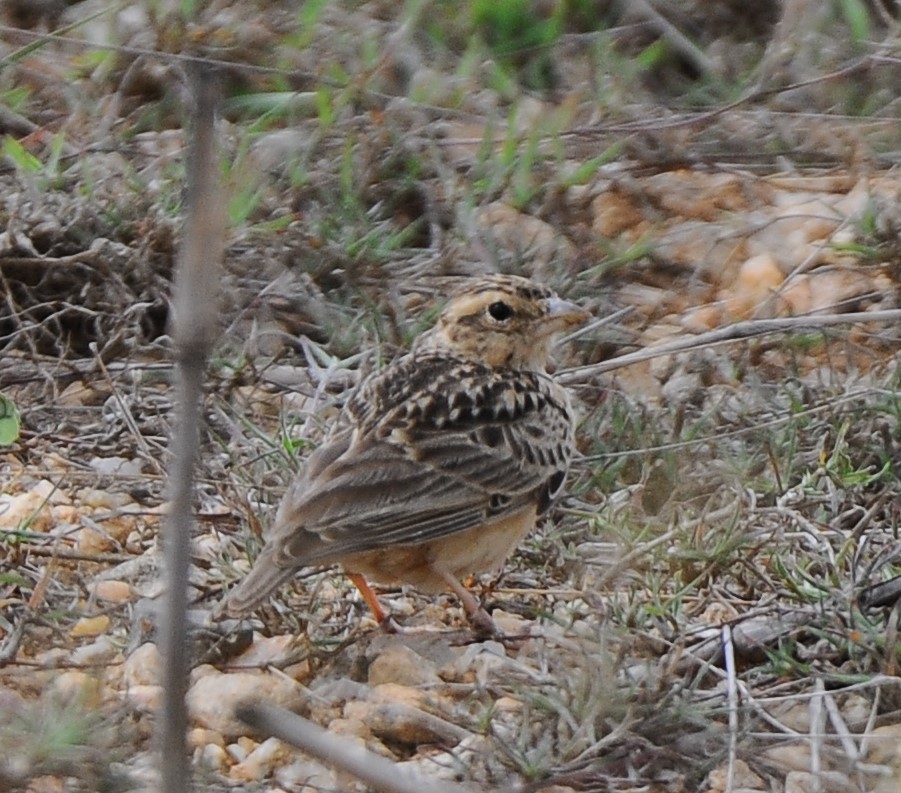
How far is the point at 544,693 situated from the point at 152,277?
104 inches

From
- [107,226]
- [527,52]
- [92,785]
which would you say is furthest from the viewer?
[527,52]

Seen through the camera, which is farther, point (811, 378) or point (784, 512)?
point (811, 378)

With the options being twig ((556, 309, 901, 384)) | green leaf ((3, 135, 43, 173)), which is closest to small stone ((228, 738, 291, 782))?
twig ((556, 309, 901, 384))

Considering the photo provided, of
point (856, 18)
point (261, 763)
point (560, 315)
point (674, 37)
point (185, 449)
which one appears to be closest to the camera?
point (185, 449)

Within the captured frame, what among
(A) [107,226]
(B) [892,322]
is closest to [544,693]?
(B) [892,322]

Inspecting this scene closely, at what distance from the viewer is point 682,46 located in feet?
23.9

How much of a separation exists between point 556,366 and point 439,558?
1.57 m

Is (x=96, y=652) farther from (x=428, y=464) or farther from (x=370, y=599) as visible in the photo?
(x=428, y=464)

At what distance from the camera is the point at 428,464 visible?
424 cm

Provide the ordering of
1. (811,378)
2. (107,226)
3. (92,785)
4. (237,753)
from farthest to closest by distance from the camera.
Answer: (107,226), (811,378), (237,753), (92,785)

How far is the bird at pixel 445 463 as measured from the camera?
12.8 ft

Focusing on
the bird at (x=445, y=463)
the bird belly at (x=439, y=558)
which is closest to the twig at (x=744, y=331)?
the bird at (x=445, y=463)

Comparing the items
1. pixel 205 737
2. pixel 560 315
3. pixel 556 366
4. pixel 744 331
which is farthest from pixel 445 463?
pixel 556 366

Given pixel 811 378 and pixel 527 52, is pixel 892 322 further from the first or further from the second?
pixel 527 52
